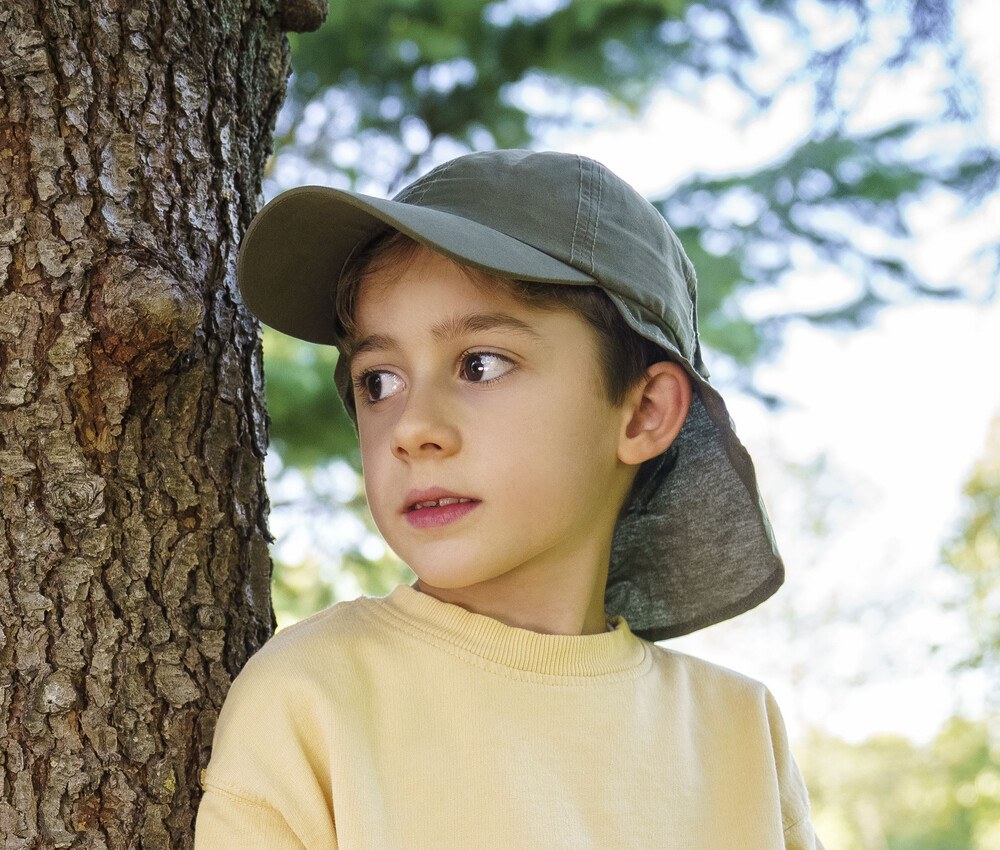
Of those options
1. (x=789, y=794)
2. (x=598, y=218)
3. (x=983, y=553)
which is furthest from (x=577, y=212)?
(x=983, y=553)

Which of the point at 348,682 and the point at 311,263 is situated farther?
the point at 311,263

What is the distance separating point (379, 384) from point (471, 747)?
0.50 meters

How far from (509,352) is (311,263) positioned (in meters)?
0.35

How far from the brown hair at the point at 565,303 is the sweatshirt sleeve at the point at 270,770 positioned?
0.51m

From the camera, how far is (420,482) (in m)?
1.39

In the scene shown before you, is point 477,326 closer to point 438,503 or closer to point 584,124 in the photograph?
point 438,503

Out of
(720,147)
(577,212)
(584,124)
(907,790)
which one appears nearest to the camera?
(577,212)

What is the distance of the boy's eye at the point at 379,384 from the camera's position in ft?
4.94

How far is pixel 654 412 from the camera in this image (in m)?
1.63

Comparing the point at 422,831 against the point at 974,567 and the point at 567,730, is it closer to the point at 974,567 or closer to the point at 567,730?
the point at 567,730

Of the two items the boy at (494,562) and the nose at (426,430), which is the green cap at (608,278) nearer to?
the boy at (494,562)

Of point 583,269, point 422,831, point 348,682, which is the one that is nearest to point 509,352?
point 583,269

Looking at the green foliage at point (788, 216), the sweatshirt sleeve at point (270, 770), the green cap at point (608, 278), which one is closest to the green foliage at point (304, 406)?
the green foliage at point (788, 216)

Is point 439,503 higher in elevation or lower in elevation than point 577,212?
lower
